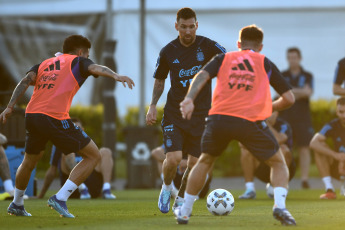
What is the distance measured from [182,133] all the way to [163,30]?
10.5m

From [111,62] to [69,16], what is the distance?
428 cm

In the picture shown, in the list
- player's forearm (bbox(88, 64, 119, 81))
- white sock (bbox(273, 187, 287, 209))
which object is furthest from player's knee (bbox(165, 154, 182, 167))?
white sock (bbox(273, 187, 287, 209))

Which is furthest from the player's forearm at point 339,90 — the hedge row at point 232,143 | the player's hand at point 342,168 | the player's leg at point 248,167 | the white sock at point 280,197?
the hedge row at point 232,143

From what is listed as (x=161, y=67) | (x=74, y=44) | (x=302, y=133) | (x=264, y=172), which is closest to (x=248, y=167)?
(x=264, y=172)

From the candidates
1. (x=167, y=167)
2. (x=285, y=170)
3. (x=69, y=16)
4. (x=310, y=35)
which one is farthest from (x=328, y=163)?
(x=69, y=16)

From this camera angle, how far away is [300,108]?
52.4ft

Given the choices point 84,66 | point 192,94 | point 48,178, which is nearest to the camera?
point 192,94

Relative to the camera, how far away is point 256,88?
7711 mm

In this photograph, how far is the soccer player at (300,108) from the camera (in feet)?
51.9

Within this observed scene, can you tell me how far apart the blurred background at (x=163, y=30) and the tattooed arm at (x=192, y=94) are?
11147 millimetres

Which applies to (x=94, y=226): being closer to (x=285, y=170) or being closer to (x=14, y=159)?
(x=285, y=170)

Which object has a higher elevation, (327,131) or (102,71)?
(102,71)

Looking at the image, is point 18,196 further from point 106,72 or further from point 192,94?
point 192,94

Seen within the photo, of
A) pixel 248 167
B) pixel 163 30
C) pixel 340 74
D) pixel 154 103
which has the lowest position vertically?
pixel 248 167
